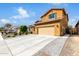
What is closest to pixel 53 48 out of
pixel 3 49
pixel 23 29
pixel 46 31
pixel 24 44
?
pixel 46 31

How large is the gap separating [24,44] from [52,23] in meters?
0.73

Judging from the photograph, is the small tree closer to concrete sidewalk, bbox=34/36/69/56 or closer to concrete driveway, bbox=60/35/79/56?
concrete sidewalk, bbox=34/36/69/56

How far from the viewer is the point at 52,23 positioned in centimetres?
298

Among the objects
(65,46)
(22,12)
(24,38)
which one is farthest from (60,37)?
(22,12)

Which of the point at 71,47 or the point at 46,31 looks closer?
the point at 71,47

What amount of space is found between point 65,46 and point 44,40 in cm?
46

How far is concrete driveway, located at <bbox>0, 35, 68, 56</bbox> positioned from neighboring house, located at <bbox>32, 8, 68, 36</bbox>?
0.13m

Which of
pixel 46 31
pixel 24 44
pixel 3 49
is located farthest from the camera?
pixel 46 31

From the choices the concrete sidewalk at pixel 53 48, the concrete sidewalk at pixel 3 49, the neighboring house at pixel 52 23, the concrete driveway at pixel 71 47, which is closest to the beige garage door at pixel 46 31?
the neighboring house at pixel 52 23

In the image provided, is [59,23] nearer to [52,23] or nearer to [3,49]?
[52,23]

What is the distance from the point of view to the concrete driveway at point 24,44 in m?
2.70

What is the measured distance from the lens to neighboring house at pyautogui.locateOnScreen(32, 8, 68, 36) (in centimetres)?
291

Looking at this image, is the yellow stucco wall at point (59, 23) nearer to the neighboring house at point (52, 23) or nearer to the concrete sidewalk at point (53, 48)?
the neighboring house at point (52, 23)

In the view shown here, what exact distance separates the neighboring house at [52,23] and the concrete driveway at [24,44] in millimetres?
130
